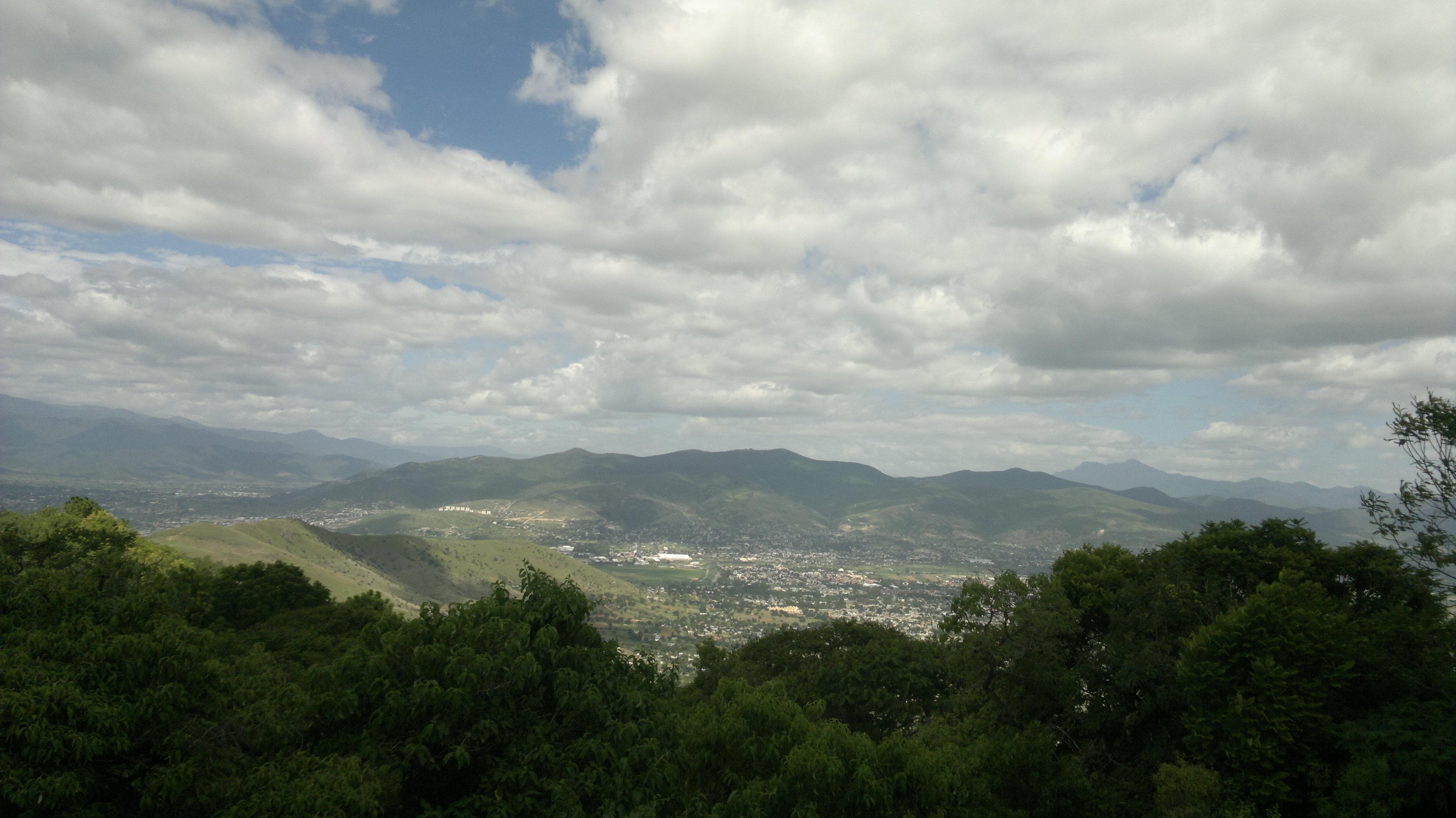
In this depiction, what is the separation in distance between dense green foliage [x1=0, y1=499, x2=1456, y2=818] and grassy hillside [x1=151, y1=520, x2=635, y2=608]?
2896 inches

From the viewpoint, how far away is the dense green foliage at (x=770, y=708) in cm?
1096

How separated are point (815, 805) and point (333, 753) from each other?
9.03 metres

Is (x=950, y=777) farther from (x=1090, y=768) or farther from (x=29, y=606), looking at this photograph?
(x=29, y=606)

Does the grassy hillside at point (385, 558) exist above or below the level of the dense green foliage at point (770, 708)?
below

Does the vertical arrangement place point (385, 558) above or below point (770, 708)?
below

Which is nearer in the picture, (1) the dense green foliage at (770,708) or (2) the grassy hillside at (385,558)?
(1) the dense green foliage at (770,708)

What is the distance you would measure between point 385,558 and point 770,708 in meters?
145

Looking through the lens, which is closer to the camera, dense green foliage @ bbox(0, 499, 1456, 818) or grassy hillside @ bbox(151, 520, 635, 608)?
dense green foliage @ bbox(0, 499, 1456, 818)

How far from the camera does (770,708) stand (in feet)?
56.9

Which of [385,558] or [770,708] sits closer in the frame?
[770,708]

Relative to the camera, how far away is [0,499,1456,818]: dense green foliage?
11.0m

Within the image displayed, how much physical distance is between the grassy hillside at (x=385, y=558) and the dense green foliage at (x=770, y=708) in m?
73.6

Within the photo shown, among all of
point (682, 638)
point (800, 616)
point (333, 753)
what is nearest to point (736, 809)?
point (333, 753)

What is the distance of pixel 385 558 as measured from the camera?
463 feet
